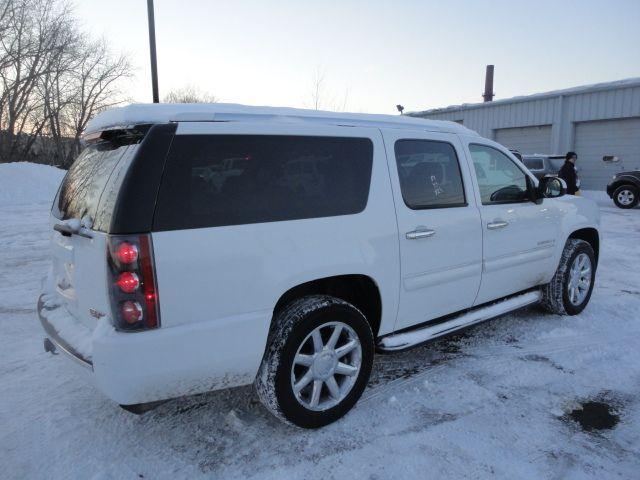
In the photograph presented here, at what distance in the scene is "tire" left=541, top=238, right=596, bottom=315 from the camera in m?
4.55

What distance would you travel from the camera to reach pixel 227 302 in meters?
2.34

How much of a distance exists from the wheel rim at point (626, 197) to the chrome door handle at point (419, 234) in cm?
1467

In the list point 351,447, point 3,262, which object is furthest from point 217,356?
point 3,262

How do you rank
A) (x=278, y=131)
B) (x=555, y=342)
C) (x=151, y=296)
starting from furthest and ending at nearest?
(x=555, y=342) < (x=278, y=131) < (x=151, y=296)

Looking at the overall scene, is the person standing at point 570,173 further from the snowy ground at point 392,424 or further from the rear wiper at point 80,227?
the rear wiper at point 80,227

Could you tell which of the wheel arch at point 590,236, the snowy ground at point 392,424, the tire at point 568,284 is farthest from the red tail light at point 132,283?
the wheel arch at point 590,236

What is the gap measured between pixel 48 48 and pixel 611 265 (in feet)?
106

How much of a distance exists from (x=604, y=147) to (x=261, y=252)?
20471 millimetres

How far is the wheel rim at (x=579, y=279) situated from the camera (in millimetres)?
4671

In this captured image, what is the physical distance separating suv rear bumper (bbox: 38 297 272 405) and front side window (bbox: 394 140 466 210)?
132 centimetres

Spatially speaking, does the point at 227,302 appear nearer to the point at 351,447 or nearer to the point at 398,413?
the point at 351,447

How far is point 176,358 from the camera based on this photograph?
2242mm

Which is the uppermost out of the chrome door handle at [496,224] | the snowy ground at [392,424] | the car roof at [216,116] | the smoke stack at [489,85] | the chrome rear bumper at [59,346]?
the smoke stack at [489,85]

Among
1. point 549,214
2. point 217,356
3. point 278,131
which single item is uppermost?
point 278,131
